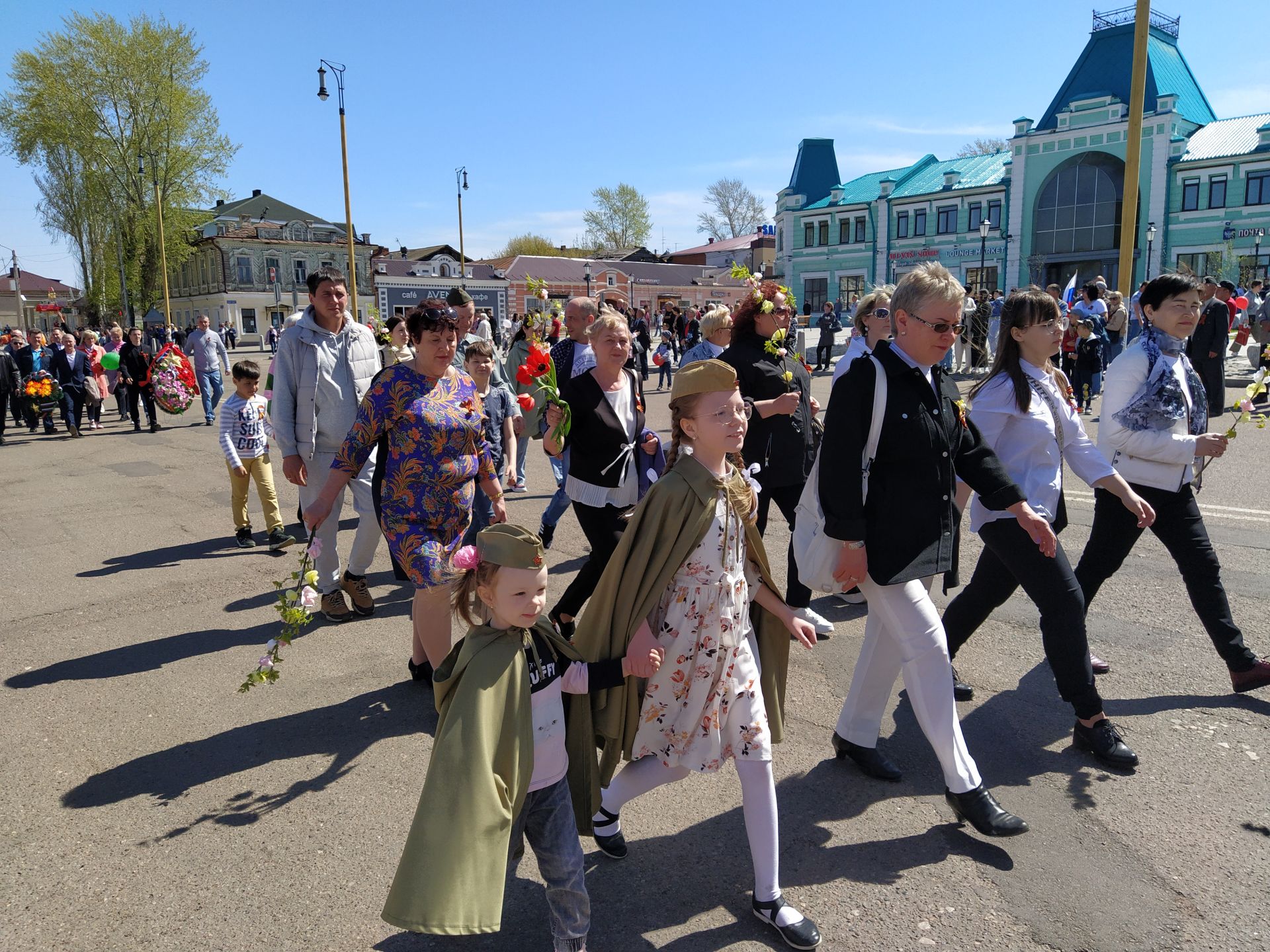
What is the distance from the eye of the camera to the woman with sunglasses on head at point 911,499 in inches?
123

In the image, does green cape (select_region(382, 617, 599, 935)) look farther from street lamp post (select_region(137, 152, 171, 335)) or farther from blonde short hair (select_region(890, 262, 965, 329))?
street lamp post (select_region(137, 152, 171, 335))

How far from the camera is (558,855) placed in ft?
7.97

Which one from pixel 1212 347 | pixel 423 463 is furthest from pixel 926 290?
pixel 1212 347

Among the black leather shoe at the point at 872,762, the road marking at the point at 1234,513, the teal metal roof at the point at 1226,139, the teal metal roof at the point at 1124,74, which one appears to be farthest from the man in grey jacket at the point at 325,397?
the teal metal roof at the point at 1124,74

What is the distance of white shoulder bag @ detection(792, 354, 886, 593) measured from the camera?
3135mm

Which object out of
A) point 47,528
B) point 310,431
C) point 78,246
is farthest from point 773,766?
point 78,246

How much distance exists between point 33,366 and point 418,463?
18050 millimetres

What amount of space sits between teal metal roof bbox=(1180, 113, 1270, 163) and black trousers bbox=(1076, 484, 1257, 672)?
49226 mm

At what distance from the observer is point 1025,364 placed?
3902mm

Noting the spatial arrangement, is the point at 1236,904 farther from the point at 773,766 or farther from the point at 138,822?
the point at 138,822

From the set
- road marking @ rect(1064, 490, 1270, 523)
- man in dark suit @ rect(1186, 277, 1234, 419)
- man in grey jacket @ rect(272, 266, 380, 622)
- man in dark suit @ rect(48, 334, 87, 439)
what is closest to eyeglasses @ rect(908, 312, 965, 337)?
man in grey jacket @ rect(272, 266, 380, 622)

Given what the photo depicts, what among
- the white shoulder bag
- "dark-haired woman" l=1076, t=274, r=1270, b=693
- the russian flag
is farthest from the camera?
the russian flag

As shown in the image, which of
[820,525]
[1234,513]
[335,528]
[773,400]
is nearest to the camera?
[820,525]

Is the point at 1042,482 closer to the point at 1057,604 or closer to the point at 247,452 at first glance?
the point at 1057,604
